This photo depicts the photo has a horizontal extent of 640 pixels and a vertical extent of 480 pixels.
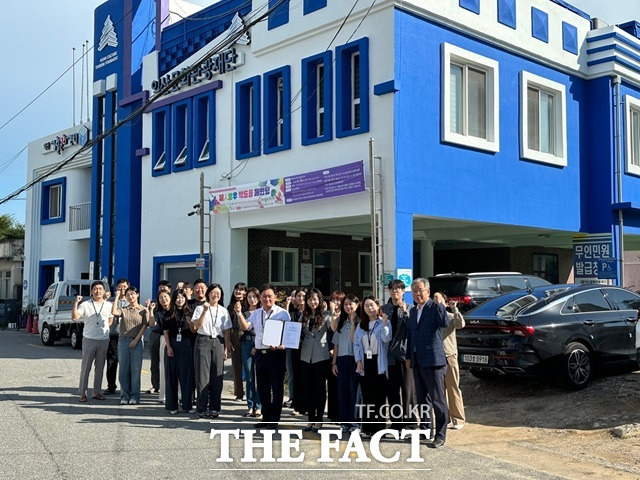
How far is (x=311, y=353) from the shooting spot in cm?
976

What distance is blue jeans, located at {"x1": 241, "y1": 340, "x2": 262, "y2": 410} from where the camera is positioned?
1068 centimetres

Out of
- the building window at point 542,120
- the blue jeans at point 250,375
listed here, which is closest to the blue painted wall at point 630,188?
the building window at point 542,120

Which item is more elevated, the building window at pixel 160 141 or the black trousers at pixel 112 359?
the building window at pixel 160 141

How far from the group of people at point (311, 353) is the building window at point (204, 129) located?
9361 millimetres

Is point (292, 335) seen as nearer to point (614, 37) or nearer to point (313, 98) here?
point (313, 98)

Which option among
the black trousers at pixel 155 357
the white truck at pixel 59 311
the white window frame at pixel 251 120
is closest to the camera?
the black trousers at pixel 155 357

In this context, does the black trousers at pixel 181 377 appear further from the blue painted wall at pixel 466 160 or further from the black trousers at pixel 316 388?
the blue painted wall at pixel 466 160

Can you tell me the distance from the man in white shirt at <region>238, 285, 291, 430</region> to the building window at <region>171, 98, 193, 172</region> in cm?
1215

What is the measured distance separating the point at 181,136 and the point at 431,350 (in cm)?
1537

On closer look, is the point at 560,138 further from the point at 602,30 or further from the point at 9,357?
the point at 9,357

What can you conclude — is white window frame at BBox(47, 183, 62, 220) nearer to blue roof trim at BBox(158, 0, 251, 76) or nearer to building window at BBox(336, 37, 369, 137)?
blue roof trim at BBox(158, 0, 251, 76)

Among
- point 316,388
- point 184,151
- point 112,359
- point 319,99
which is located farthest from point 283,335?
point 184,151

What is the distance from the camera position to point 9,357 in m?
18.4

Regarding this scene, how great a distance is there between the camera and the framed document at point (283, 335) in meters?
9.66
